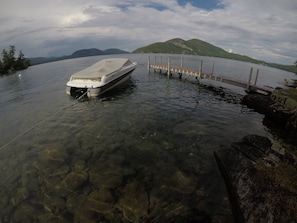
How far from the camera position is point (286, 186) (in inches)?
304

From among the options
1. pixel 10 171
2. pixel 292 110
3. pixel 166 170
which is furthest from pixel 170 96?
pixel 10 171

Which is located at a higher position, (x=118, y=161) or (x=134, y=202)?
(x=118, y=161)

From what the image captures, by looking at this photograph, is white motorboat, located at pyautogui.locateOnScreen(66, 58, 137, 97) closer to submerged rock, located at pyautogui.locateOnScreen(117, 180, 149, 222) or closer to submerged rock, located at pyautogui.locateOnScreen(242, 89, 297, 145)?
submerged rock, located at pyautogui.locateOnScreen(117, 180, 149, 222)

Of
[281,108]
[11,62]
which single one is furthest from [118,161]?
[11,62]

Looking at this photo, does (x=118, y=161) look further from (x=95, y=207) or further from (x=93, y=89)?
(x=93, y=89)

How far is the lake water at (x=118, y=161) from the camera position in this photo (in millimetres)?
8680

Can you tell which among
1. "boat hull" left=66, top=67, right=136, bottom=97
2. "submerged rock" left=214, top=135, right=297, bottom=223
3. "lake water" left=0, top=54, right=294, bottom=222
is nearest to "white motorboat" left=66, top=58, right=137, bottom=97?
"boat hull" left=66, top=67, right=136, bottom=97

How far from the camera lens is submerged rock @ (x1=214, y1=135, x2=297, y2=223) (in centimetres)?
690

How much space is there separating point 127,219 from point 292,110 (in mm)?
19109

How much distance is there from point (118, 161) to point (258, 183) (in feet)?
25.4

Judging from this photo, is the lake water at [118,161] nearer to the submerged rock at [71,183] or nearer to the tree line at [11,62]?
the submerged rock at [71,183]

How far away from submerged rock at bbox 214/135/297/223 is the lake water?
0.73 meters

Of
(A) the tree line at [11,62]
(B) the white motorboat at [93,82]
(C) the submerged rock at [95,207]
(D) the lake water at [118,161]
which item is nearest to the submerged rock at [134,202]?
(D) the lake water at [118,161]

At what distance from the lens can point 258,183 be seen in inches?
325
